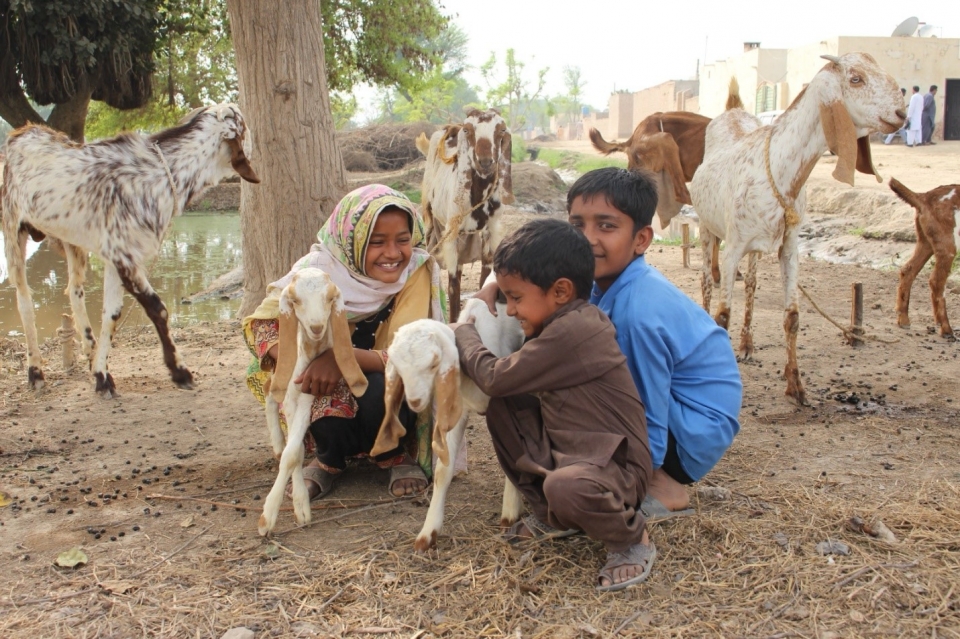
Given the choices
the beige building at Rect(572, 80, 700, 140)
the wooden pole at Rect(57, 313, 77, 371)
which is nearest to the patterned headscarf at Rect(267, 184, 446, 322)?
the wooden pole at Rect(57, 313, 77, 371)

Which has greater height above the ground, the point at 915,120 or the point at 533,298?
the point at 915,120

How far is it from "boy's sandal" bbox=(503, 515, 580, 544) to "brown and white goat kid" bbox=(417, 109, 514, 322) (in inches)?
144

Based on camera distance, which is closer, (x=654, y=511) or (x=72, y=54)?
(x=654, y=511)

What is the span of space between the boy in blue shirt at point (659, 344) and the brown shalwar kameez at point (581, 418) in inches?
9.4

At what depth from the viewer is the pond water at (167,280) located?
29.9 ft

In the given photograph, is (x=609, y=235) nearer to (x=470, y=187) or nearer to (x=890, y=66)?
(x=470, y=187)

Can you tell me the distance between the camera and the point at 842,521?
3031 mm

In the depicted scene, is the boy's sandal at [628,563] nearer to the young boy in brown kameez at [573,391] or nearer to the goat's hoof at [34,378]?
the young boy in brown kameez at [573,391]

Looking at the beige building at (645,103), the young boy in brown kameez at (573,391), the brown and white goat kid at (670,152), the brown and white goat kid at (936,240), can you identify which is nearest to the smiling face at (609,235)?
the young boy in brown kameez at (573,391)

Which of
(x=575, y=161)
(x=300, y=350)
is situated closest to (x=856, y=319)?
(x=300, y=350)

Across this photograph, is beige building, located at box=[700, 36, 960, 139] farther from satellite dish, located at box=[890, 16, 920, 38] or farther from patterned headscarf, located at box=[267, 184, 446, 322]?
patterned headscarf, located at box=[267, 184, 446, 322]

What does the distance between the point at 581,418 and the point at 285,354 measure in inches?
45.5

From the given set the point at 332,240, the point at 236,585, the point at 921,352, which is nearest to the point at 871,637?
the point at 236,585

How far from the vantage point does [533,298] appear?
2.62 metres
